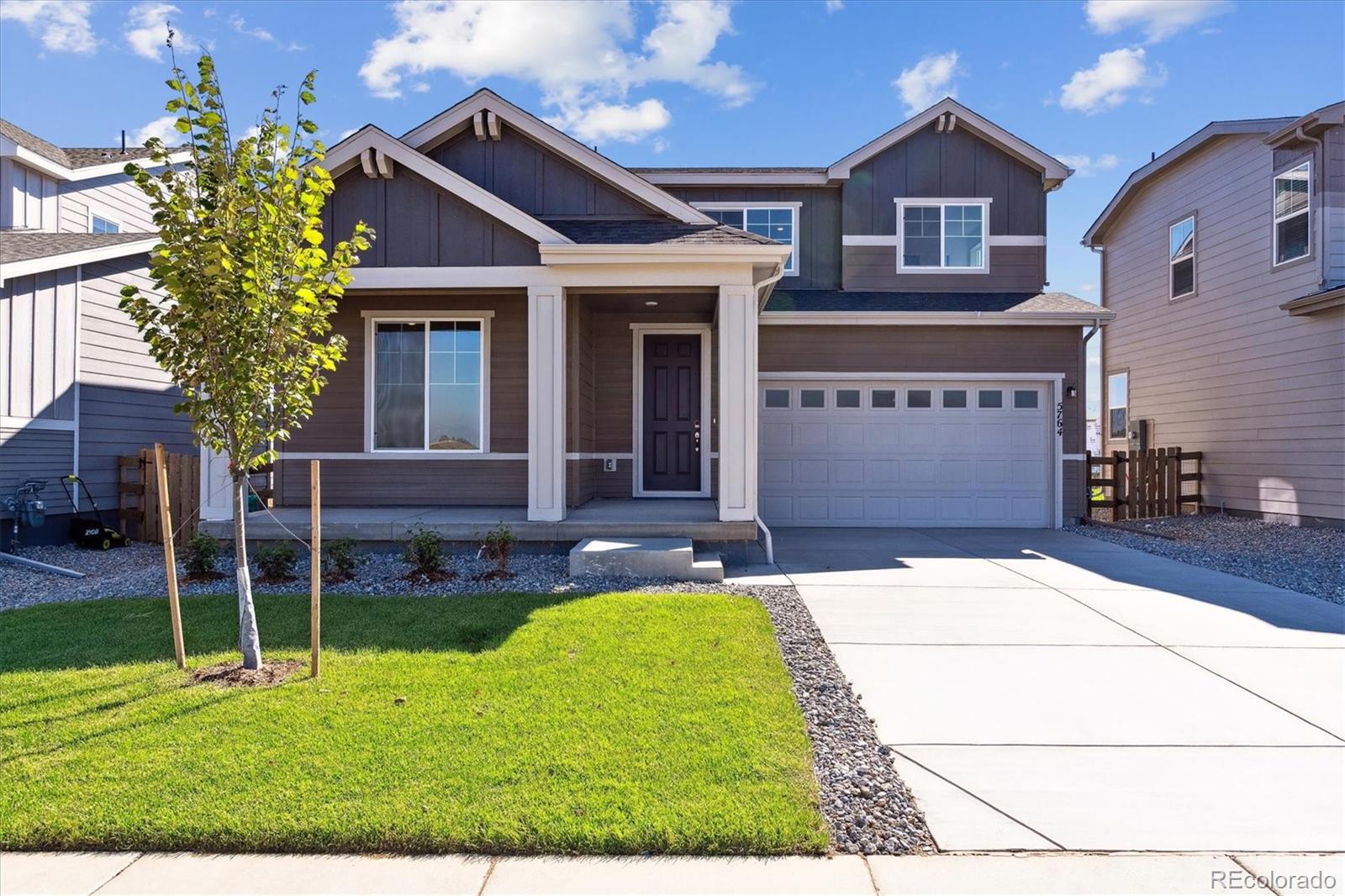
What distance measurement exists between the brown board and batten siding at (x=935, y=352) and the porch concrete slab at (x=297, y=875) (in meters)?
9.30

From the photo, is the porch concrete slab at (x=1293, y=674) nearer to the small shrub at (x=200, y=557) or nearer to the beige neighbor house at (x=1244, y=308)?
the beige neighbor house at (x=1244, y=308)

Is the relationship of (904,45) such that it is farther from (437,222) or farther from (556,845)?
(556,845)

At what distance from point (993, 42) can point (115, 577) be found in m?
13.4

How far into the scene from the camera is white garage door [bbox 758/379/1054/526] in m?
11.2

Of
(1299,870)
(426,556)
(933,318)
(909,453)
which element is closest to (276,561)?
(426,556)

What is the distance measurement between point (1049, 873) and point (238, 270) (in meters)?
4.60

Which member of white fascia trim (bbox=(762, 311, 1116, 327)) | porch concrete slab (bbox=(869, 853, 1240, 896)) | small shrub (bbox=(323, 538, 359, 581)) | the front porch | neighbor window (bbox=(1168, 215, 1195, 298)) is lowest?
porch concrete slab (bbox=(869, 853, 1240, 896))

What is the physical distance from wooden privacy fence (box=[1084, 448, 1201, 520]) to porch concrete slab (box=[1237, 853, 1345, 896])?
33.7 ft

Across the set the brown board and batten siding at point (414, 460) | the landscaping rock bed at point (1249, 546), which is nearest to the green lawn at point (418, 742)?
the brown board and batten siding at point (414, 460)

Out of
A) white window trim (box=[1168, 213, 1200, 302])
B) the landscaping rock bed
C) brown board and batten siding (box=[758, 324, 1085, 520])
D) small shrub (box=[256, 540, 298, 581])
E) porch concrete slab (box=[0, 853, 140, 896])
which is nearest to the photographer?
porch concrete slab (box=[0, 853, 140, 896])

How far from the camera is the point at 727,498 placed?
7.64m

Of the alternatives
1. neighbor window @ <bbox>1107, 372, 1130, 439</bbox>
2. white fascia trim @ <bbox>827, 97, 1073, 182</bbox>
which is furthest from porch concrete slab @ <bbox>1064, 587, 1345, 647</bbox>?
neighbor window @ <bbox>1107, 372, 1130, 439</bbox>

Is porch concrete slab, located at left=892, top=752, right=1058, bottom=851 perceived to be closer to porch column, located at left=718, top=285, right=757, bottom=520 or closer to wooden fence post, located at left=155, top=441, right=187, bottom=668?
wooden fence post, located at left=155, top=441, right=187, bottom=668

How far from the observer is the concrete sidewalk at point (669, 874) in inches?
94.2
